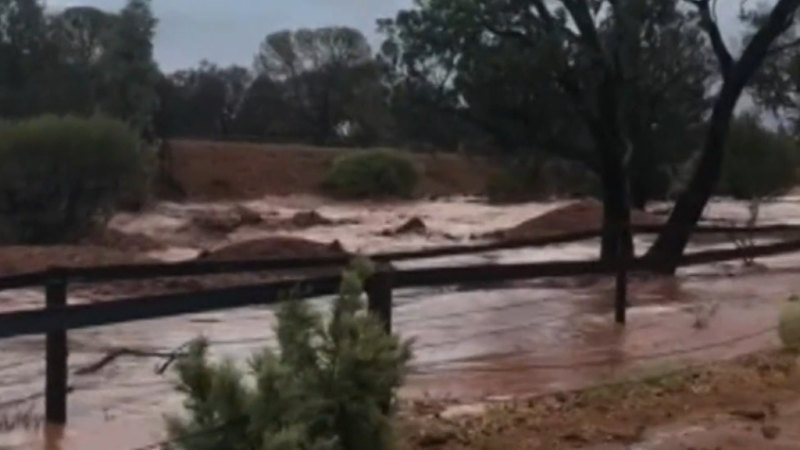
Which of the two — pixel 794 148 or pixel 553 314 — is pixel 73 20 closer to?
pixel 794 148

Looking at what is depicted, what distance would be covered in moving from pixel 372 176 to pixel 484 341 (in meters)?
47.0

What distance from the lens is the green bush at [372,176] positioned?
61.6 metres

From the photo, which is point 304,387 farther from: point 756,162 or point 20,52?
point 20,52

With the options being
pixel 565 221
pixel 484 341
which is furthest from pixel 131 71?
pixel 484 341

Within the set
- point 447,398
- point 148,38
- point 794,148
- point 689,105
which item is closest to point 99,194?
point 689,105

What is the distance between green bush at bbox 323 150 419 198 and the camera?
2426 inches

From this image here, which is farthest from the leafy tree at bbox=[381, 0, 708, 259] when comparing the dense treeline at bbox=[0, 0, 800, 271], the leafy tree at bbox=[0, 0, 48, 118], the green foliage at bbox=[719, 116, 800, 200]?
the leafy tree at bbox=[0, 0, 48, 118]

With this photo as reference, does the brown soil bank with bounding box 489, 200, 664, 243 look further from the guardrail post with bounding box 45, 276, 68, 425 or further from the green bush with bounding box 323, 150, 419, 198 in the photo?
the guardrail post with bounding box 45, 276, 68, 425

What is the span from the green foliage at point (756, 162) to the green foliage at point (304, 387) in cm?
4796

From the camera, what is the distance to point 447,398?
33.2ft

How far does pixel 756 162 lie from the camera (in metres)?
54.4

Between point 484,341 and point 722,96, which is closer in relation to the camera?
point 484,341

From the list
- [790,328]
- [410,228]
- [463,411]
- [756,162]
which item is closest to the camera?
[463,411]

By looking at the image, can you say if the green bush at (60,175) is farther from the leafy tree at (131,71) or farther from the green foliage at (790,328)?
the green foliage at (790,328)
